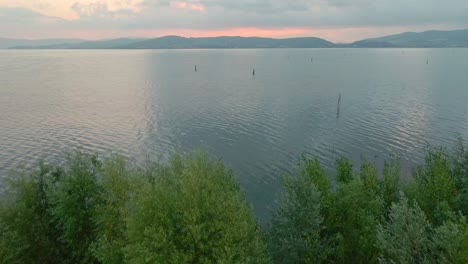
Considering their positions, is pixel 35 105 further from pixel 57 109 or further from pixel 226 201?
pixel 226 201

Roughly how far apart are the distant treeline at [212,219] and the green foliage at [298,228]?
8 cm

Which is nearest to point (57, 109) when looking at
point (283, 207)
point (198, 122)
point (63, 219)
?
point (198, 122)

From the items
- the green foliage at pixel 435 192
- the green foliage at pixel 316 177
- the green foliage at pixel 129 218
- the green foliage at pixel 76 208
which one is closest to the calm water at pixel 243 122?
the green foliage at pixel 316 177

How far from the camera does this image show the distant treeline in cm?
2330

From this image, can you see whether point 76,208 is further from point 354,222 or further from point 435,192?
point 435,192

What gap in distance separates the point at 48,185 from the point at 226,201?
1624 centimetres

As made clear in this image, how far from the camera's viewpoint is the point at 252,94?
118 metres

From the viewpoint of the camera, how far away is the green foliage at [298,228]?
27.8 m

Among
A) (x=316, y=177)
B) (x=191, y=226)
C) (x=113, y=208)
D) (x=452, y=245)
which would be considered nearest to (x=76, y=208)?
(x=113, y=208)

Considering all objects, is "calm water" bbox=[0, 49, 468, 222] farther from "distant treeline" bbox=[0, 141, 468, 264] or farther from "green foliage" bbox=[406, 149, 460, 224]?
"green foliage" bbox=[406, 149, 460, 224]

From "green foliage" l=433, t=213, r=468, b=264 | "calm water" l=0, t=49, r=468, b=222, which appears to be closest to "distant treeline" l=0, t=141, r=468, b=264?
"green foliage" l=433, t=213, r=468, b=264

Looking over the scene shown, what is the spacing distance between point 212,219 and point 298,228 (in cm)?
776

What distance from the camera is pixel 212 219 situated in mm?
23969

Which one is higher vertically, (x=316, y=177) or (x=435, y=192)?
(x=316, y=177)
